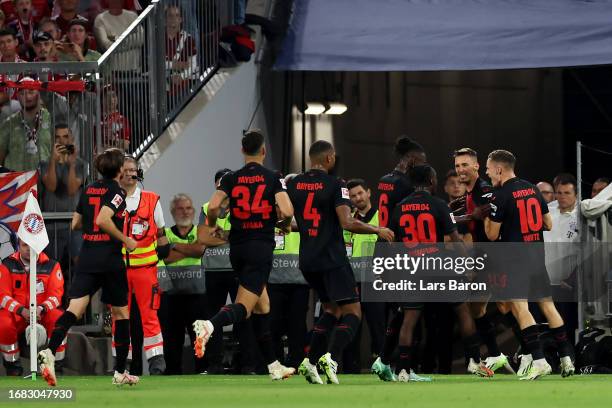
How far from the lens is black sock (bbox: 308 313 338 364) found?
1416 cm

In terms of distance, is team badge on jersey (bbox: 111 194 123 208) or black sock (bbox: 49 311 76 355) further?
team badge on jersey (bbox: 111 194 123 208)

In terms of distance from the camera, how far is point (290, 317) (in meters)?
18.3

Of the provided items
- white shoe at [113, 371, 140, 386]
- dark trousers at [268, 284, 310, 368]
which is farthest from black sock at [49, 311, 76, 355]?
dark trousers at [268, 284, 310, 368]

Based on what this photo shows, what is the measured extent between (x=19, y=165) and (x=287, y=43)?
4.54 m

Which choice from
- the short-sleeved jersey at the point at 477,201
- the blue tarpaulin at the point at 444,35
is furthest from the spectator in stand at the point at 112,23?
the short-sleeved jersey at the point at 477,201

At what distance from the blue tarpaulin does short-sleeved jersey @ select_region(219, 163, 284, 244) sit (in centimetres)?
627

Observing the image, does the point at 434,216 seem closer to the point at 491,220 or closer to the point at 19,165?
the point at 491,220

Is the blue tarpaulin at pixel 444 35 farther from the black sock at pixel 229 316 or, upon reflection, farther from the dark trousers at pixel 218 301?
the black sock at pixel 229 316

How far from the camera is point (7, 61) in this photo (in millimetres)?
19719

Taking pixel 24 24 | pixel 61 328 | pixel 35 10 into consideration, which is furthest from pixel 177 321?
pixel 35 10

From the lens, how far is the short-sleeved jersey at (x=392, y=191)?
1551cm

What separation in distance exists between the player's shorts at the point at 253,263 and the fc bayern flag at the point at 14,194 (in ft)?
13.4

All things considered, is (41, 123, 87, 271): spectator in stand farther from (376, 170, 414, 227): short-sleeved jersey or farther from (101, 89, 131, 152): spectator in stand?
(376, 170, 414, 227): short-sleeved jersey

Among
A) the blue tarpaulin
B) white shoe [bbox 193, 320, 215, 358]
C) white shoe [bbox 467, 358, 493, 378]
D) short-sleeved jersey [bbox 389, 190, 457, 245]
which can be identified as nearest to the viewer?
white shoe [bbox 193, 320, 215, 358]
